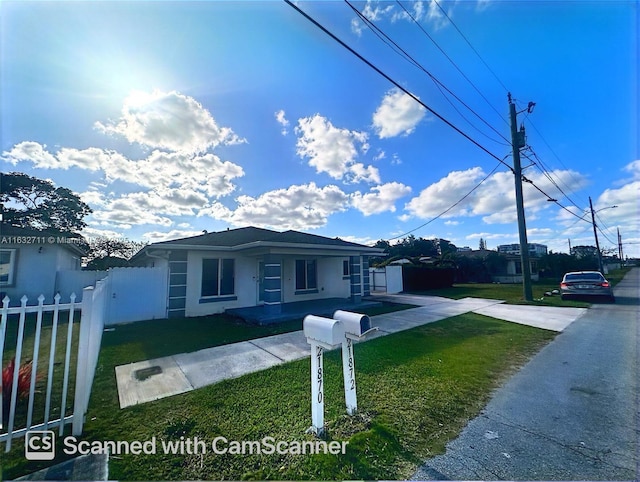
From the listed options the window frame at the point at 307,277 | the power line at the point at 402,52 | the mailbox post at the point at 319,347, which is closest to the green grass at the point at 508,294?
the window frame at the point at 307,277

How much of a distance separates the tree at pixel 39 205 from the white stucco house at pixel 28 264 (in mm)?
13703

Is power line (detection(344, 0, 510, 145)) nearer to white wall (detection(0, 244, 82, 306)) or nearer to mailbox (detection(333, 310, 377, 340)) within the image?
mailbox (detection(333, 310, 377, 340))

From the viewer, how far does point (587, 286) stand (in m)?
13.3

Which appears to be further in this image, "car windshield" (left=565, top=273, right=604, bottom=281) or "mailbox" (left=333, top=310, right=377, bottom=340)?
"car windshield" (left=565, top=273, right=604, bottom=281)

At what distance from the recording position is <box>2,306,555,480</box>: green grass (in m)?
2.39

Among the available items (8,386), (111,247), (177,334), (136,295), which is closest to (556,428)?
(8,386)

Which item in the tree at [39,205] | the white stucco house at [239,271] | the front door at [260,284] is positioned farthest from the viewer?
the tree at [39,205]

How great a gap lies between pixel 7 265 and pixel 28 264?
26.5 inches

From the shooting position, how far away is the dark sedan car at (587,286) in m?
13.0

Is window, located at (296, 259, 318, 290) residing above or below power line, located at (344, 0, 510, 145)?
below

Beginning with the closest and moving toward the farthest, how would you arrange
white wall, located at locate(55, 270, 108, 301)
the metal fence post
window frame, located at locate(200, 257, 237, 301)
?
the metal fence post, window frame, located at locate(200, 257, 237, 301), white wall, located at locate(55, 270, 108, 301)

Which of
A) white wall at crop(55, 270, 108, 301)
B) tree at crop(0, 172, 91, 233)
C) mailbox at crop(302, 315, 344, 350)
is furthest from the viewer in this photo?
tree at crop(0, 172, 91, 233)

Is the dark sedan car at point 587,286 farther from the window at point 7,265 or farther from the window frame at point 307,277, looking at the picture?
the window at point 7,265

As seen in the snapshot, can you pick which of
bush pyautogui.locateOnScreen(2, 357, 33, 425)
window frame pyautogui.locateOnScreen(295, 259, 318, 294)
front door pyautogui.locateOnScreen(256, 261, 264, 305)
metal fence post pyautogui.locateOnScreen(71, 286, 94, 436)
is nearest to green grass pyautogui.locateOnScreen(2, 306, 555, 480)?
metal fence post pyautogui.locateOnScreen(71, 286, 94, 436)
